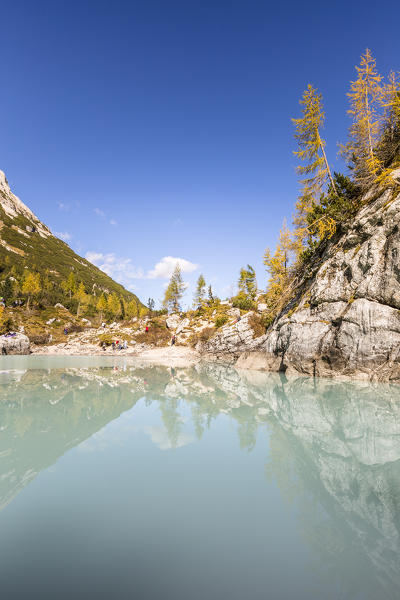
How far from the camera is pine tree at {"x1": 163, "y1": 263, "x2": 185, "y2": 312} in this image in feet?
272

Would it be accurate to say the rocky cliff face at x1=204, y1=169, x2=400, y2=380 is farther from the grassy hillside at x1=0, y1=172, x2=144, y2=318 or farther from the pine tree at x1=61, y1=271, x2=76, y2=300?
the pine tree at x1=61, y1=271, x2=76, y2=300

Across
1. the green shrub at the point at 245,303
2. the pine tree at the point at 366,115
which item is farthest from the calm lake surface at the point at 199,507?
the green shrub at the point at 245,303

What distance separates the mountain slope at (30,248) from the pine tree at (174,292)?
64.7 metres

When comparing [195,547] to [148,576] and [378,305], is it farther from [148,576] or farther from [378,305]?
[378,305]

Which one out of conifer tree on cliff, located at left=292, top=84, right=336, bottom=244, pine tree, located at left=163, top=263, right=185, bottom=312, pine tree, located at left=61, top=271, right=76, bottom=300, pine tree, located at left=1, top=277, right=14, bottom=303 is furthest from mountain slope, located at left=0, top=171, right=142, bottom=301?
conifer tree on cliff, located at left=292, top=84, right=336, bottom=244

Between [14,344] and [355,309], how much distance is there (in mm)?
52979

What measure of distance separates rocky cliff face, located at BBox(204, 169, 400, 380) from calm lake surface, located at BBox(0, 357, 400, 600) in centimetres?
963

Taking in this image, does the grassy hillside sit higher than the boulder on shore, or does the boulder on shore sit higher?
the grassy hillside

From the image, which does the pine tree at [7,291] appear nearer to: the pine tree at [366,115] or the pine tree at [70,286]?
the pine tree at [70,286]

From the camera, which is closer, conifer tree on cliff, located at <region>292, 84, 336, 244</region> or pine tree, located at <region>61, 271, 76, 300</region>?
conifer tree on cliff, located at <region>292, 84, 336, 244</region>

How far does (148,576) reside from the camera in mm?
3094

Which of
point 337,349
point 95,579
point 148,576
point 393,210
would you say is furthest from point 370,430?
point 393,210

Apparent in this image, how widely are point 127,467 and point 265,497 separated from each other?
10.2 feet

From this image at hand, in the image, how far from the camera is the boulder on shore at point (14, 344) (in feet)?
151
